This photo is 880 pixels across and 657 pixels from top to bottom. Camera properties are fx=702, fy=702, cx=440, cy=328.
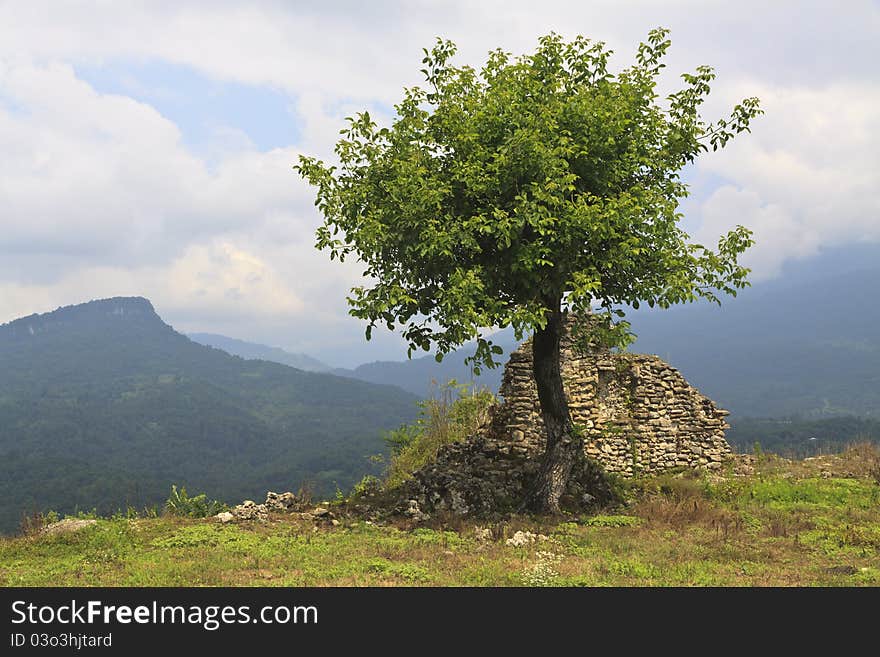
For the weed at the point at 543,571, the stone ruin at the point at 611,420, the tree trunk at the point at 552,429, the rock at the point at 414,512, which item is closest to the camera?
the weed at the point at 543,571

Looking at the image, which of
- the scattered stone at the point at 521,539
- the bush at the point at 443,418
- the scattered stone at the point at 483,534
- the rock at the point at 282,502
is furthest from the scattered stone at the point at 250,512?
the bush at the point at 443,418

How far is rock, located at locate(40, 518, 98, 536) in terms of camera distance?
14.9 metres

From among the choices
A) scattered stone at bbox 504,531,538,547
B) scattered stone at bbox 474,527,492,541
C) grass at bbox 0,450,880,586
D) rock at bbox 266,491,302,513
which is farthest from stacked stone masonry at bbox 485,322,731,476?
scattered stone at bbox 504,531,538,547

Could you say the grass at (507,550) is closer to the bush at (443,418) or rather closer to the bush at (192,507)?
the bush at (192,507)

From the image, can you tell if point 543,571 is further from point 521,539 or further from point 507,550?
point 521,539

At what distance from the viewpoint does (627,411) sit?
71.3 feet

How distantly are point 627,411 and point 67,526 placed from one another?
15415mm

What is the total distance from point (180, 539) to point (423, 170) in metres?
9.06

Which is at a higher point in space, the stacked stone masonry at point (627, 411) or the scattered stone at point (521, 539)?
the stacked stone masonry at point (627, 411)

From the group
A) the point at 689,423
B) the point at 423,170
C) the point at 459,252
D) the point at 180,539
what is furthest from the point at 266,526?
the point at 689,423

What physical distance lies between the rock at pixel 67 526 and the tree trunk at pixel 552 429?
32.7 ft

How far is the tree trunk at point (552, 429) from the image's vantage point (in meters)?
17.0

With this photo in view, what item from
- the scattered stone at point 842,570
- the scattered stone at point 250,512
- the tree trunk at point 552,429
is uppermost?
the tree trunk at point 552,429

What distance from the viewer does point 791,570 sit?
11711 millimetres
